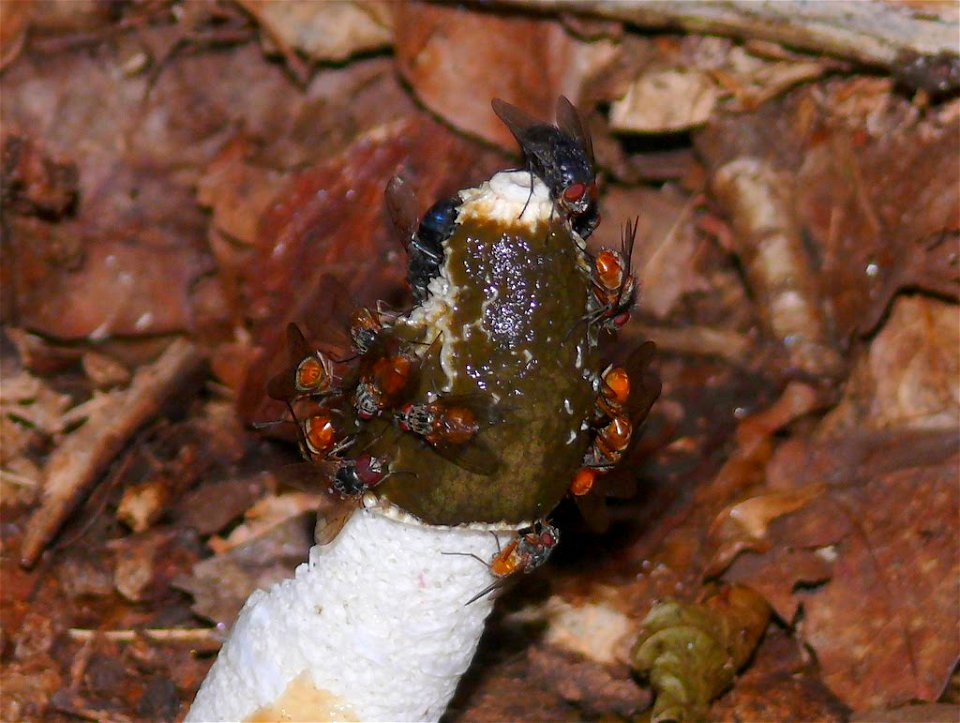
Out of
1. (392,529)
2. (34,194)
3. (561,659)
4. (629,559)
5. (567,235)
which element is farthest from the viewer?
(34,194)

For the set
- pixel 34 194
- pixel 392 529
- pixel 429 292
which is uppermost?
pixel 429 292

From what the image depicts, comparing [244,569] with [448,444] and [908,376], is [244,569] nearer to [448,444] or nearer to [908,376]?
[448,444]

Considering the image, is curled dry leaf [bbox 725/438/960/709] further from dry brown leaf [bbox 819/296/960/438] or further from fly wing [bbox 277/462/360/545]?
fly wing [bbox 277/462/360/545]

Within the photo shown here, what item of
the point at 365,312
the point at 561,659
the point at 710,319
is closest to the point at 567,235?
the point at 365,312

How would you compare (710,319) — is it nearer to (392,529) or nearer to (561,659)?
(561,659)

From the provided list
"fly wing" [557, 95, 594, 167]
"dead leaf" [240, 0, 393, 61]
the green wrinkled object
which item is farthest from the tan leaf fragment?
"fly wing" [557, 95, 594, 167]

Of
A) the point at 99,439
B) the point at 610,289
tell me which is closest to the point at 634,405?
the point at 610,289

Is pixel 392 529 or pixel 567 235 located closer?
pixel 567 235
